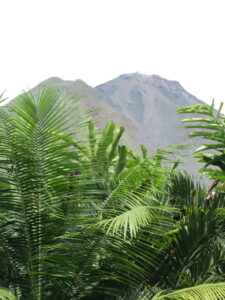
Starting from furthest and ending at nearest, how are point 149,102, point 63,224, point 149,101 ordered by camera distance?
1. point 149,101
2. point 149,102
3. point 63,224

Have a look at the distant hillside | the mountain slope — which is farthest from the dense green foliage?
the mountain slope

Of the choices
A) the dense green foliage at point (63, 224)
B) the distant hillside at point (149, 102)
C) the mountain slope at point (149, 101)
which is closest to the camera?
the dense green foliage at point (63, 224)

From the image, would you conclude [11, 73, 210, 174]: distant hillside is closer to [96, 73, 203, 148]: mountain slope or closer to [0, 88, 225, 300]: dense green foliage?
[96, 73, 203, 148]: mountain slope

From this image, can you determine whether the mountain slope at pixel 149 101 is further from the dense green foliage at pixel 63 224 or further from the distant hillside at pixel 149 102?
the dense green foliage at pixel 63 224

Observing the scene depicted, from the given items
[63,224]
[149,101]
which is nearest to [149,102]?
[149,101]

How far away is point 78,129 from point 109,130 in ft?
13.6

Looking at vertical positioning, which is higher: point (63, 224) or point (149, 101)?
point (149, 101)

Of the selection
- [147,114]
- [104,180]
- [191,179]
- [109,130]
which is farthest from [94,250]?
[147,114]

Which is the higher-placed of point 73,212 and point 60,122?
point 60,122

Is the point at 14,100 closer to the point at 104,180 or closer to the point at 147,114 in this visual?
the point at 104,180

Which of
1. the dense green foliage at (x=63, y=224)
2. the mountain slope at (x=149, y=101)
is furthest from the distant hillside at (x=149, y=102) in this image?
the dense green foliage at (x=63, y=224)

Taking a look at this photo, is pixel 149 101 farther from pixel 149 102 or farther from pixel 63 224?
pixel 63 224

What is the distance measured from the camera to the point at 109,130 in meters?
7.17

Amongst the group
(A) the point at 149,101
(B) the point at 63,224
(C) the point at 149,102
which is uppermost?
(A) the point at 149,101
